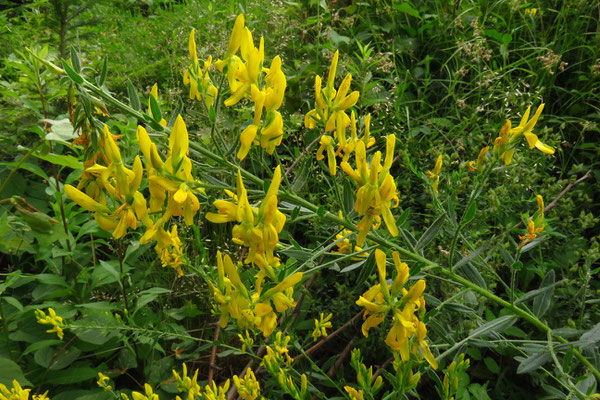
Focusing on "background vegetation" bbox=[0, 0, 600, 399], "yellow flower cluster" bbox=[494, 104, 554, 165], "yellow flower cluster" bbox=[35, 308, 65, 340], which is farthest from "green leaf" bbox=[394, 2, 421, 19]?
"yellow flower cluster" bbox=[35, 308, 65, 340]

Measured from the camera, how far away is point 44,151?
1.15 metres

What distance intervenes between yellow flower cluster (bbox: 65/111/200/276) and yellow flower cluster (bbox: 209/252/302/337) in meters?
0.13

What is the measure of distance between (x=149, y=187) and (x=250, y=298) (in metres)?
0.29

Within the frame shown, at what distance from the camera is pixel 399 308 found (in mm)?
917

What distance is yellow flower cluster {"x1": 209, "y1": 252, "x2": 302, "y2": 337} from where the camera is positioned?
0.83 metres

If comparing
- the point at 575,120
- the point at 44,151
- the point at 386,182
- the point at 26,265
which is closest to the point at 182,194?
the point at 386,182

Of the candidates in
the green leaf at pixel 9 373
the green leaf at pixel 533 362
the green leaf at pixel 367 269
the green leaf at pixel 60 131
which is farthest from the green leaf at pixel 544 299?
the green leaf at pixel 9 373

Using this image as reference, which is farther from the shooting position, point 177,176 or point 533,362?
point 533,362

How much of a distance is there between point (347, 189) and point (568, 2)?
2.36 m

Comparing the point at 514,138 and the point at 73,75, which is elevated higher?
the point at 73,75

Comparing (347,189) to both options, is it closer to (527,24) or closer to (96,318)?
(96,318)

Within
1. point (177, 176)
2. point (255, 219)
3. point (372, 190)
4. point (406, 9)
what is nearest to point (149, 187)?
point (177, 176)

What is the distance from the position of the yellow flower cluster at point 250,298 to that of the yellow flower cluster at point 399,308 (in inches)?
6.3

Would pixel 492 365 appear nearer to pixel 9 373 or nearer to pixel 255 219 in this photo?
pixel 255 219
